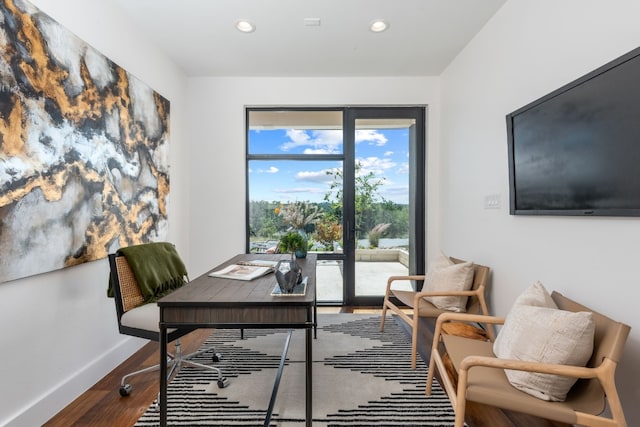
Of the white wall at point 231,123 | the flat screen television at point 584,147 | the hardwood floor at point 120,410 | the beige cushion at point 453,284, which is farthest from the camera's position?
the white wall at point 231,123

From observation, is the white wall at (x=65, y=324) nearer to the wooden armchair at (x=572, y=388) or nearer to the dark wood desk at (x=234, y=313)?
the dark wood desk at (x=234, y=313)

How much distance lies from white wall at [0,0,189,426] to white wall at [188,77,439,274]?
37.9 inches

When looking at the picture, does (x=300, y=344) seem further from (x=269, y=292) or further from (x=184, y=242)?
(x=184, y=242)

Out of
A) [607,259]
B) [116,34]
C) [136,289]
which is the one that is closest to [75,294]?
[136,289]

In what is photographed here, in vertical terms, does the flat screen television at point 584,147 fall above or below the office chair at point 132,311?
above

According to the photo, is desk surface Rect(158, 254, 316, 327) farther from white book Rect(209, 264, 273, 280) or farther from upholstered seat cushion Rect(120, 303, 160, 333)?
upholstered seat cushion Rect(120, 303, 160, 333)

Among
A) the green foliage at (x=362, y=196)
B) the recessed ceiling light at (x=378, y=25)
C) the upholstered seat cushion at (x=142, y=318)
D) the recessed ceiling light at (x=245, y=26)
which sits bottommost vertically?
the upholstered seat cushion at (x=142, y=318)

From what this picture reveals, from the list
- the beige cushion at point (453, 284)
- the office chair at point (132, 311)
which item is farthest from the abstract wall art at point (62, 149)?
the beige cushion at point (453, 284)

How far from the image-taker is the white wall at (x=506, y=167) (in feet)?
4.82

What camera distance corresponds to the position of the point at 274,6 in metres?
2.47

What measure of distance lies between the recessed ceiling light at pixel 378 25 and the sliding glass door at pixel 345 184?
1174 millimetres

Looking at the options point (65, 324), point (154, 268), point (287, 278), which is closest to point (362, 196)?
point (154, 268)

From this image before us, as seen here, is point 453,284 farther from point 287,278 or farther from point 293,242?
point 287,278

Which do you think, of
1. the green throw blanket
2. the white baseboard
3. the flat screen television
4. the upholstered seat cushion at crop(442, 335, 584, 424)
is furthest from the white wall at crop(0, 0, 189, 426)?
the flat screen television
